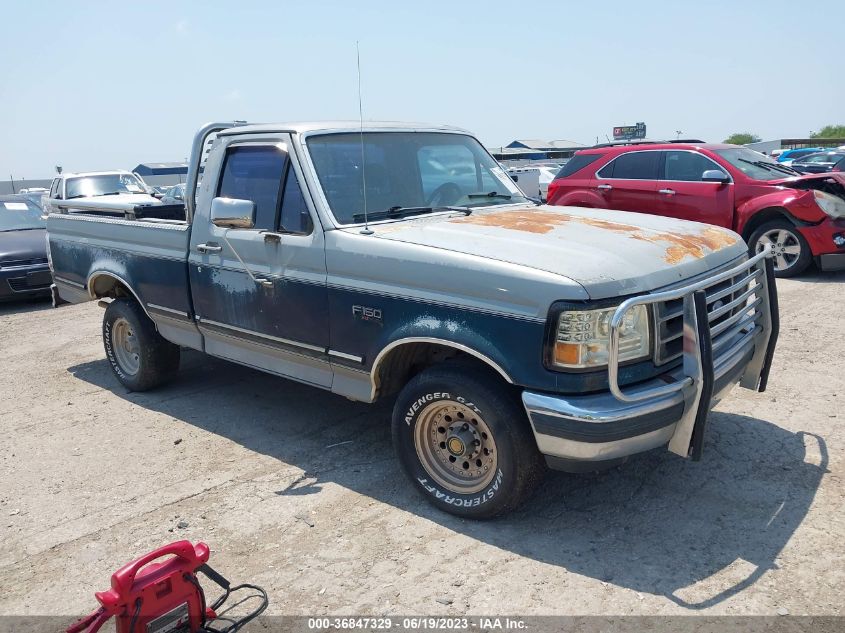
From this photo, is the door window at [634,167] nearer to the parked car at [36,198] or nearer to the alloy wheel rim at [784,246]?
the alloy wheel rim at [784,246]

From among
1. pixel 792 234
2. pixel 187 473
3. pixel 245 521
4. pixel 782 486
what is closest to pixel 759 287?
pixel 782 486

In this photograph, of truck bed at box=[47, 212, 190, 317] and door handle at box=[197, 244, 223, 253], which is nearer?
door handle at box=[197, 244, 223, 253]

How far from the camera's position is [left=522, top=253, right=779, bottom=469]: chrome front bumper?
3.14 m

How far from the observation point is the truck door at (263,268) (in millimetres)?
4241

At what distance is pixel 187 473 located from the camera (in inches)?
175

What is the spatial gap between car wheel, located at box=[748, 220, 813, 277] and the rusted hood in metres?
5.54

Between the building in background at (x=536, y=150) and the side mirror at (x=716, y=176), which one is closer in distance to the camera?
the side mirror at (x=716, y=176)

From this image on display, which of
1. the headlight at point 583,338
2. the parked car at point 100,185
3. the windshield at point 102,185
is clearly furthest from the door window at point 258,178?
the windshield at point 102,185

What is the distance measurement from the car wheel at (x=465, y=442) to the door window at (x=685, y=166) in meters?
7.45

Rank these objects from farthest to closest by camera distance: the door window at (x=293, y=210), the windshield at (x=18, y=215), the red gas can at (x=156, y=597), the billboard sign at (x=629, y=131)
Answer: the billboard sign at (x=629, y=131) < the windshield at (x=18, y=215) < the door window at (x=293, y=210) < the red gas can at (x=156, y=597)

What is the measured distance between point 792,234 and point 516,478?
7.48 m

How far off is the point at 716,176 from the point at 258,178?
6899mm

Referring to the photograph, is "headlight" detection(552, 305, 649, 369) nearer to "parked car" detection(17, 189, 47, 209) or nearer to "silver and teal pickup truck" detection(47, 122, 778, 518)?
"silver and teal pickup truck" detection(47, 122, 778, 518)

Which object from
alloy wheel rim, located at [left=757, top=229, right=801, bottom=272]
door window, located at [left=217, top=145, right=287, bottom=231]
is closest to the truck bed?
door window, located at [left=217, top=145, right=287, bottom=231]
